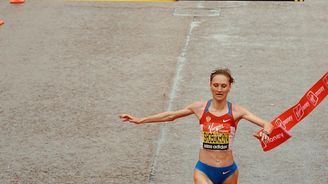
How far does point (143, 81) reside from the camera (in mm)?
14961

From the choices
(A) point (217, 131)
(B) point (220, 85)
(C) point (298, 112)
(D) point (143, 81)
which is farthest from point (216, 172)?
(D) point (143, 81)

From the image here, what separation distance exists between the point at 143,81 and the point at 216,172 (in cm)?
627

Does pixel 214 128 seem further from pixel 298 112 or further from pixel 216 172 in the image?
pixel 298 112

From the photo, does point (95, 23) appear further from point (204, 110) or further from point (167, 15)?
point (204, 110)

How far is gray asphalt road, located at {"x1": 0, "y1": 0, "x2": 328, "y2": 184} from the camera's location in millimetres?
11406

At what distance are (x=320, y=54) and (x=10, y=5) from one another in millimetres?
8884

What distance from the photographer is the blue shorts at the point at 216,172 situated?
8867 mm

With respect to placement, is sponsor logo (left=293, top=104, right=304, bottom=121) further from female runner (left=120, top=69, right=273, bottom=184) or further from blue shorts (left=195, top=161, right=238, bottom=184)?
blue shorts (left=195, top=161, right=238, bottom=184)

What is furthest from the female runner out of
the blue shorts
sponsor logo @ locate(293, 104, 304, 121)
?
sponsor logo @ locate(293, 104, 304, 121)

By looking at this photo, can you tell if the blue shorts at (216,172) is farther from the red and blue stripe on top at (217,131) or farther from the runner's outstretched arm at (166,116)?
the runner's outstretched arm at (166,116)

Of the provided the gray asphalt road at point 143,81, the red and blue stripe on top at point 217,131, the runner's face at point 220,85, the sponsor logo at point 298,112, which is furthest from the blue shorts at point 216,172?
the gray asphalt road at point 143,81

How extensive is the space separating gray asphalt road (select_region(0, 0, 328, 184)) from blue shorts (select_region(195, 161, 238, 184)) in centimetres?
195

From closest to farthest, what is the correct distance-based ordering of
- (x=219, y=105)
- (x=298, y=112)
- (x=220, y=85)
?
(x=220, y=85), (x=219, y=105), (x=298, y=112)

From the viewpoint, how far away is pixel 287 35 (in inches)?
693
